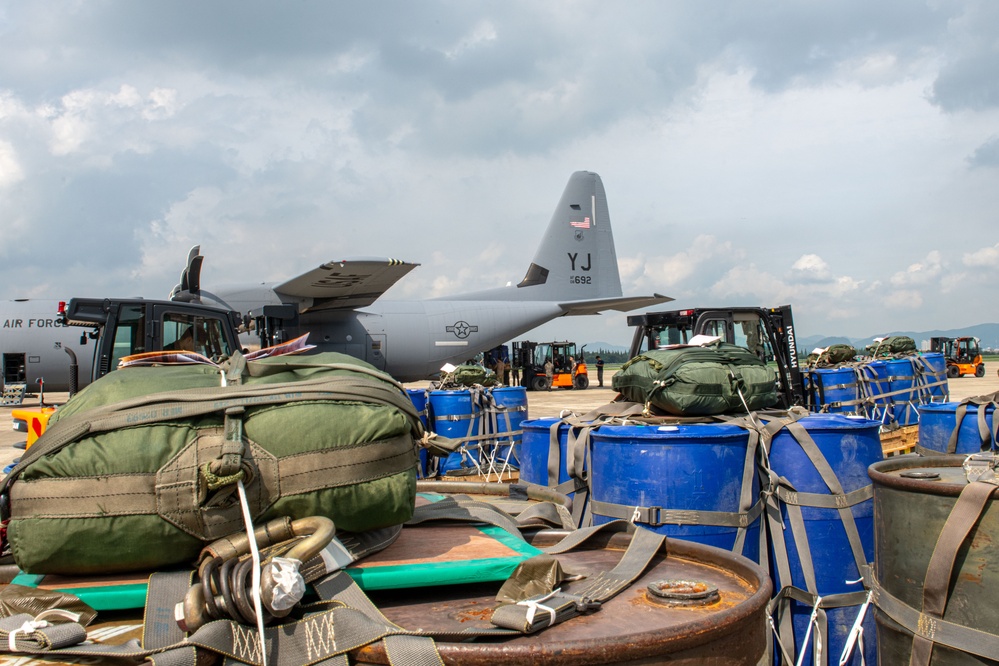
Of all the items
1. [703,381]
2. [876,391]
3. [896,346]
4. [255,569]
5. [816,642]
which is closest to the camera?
[255,569]

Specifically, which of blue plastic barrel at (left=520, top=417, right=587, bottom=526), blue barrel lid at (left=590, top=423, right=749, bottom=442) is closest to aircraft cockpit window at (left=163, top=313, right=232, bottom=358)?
blue plastic barrel at (left=520, top=417, right=587, bottom=526)

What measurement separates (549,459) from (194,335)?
3464mm

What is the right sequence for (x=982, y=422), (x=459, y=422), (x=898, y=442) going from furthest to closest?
(x=898, y=442)
(x=459, y=422)
(x=982, y=422)

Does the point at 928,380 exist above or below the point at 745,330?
below

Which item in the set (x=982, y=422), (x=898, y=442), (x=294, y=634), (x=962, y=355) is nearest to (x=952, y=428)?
(x=982, y=422)

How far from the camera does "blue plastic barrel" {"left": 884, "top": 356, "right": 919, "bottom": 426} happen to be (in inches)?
350

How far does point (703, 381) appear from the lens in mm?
3809

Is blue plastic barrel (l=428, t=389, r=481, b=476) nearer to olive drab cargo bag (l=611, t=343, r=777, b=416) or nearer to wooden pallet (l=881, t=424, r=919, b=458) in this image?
olive drab cargo bag (l=611, t=343, r=777, b=416)

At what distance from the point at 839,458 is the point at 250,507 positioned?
2750 millimetres

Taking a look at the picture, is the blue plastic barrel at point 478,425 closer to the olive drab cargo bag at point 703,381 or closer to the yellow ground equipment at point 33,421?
the olive drab cargo bag at point 703,381

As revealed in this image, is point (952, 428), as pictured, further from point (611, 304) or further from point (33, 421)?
point (611, 304)

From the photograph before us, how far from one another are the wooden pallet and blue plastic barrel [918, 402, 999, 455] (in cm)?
236

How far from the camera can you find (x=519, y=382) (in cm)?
2900

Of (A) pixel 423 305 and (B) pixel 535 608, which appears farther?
(A) pixel 423 305
